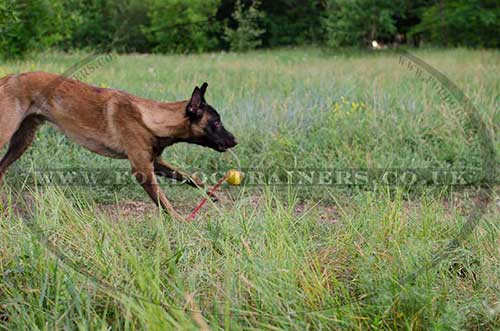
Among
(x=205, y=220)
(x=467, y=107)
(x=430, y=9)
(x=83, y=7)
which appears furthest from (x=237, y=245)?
(x=430, y=9)

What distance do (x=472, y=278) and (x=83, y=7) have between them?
31.3 ft

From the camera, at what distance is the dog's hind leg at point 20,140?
4680mm

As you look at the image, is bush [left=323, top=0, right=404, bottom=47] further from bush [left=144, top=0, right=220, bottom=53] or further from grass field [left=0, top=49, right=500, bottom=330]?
bush [left=144, top=0, right=220, bottom=53]

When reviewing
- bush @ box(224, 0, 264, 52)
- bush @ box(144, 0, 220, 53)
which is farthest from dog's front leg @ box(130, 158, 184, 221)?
bush @ box(224, 0, 264, 52)

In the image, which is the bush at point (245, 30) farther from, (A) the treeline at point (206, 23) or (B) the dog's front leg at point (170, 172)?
(B) the dog's front leg at point (170, 172)

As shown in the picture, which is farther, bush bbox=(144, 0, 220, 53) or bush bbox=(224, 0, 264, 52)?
bush bbox=(224, 0, 264, 52)

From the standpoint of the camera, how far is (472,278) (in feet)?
9.89

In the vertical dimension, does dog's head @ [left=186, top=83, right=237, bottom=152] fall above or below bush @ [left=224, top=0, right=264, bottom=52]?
below

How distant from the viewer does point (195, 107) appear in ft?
13.9

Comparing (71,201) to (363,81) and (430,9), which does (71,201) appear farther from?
(430,9)

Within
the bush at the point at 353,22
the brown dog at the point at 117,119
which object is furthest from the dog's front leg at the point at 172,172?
the bush at the point at 353,22

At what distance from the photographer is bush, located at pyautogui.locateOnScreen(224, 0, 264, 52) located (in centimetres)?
677

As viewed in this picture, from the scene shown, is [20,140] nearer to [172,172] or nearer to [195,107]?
[172,172]

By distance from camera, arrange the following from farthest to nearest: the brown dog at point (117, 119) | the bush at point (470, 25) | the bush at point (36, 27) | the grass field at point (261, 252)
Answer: the bush at point (470, 25) → the bush at point (36, 27) → the brown dog at point (117, 119) → the grass field at point (261, 252)
